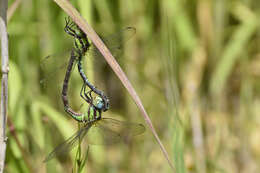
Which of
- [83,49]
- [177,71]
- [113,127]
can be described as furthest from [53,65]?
[177,71]

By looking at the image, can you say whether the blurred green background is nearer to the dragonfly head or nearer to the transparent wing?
the transparent wing

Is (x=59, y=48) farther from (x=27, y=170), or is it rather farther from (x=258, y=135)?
(x=258, y=135)

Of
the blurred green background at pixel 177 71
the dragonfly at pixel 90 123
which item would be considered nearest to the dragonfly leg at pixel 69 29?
the dragonfly at pixel 90 123

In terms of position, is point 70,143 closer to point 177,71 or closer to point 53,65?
point 53,65

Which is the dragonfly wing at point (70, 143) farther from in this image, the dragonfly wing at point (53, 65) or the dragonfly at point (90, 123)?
the dragonfly wing at point (53, 65)

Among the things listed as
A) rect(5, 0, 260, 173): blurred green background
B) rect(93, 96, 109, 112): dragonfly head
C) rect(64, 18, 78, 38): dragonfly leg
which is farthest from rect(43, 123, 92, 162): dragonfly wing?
rect(5, 0, 260, 173): blurred green background

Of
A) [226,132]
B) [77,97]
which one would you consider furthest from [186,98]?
[77,97]

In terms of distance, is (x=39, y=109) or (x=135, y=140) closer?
(x=39, y=109)

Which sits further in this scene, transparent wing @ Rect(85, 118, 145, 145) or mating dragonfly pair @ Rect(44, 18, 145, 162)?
transparent wing @ Rect(85, 118, 145, 145)

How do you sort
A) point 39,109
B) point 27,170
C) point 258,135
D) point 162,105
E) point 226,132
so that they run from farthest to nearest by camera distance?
point 258,135 → point 226,132 → point 162,105 → point 39,109 → point 27,170
